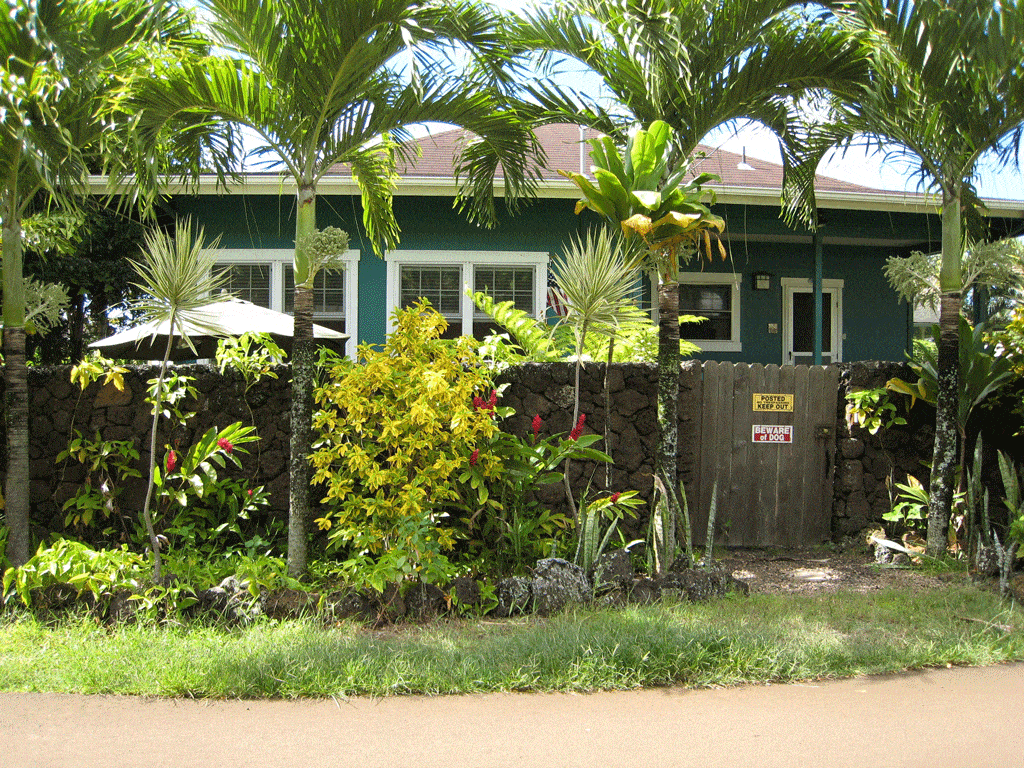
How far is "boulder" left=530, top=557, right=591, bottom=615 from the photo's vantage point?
5.41 meters

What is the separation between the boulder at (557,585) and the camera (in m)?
5.41

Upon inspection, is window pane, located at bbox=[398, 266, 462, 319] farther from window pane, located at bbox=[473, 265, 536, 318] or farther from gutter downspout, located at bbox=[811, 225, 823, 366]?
gutter downspout, located at bbox=[811, 225, 823, 366]

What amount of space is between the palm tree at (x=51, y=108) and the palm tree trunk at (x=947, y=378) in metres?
6.18

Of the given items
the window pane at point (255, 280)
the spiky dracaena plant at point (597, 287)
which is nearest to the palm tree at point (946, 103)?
the spiky dracaena plant at point (597, 287)

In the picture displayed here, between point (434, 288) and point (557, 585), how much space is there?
6.31 m

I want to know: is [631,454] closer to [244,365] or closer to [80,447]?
[244,365]

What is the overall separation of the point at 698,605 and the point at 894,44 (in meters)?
4.54

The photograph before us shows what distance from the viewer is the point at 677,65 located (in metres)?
5.84

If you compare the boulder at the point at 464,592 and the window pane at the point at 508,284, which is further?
the window pane at the point at 508,284

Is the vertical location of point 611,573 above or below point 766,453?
below

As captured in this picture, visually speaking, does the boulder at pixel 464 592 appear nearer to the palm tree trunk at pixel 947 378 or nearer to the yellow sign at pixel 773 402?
the yellow sign at pixel 773 402

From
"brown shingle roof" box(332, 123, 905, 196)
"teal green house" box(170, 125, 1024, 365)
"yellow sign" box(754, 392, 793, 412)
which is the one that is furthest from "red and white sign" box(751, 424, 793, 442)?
"brown shingle roof" box(332, 123, 905, 196)

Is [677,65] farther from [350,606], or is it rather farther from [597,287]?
[350,606]

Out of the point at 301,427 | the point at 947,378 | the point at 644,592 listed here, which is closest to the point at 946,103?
the point at 947,378
